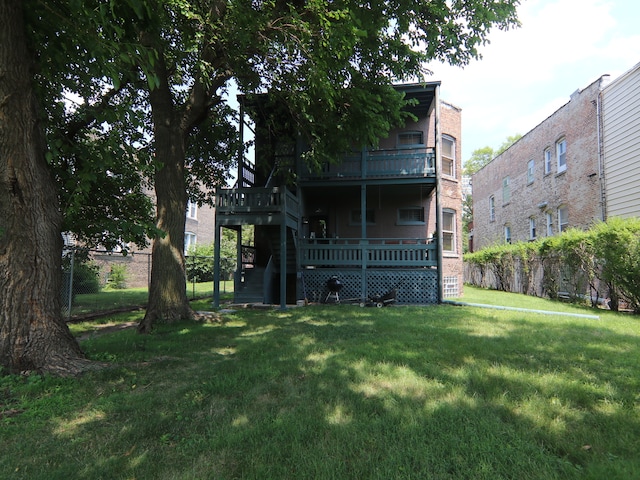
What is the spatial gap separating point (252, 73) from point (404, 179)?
6202mm

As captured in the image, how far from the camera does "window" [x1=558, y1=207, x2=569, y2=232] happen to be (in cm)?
1531

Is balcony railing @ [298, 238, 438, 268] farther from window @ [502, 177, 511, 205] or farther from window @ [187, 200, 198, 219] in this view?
window @ [187, 200, 198, 219]

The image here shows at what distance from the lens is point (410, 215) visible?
13945 mm

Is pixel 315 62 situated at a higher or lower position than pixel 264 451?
higher

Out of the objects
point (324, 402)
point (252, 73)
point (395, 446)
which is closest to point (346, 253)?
point (252, 73)

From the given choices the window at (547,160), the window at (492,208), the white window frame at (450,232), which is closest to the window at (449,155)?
the white window frame at (450,232)

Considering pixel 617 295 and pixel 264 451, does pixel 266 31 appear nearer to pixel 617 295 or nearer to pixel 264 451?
pixel 264 451

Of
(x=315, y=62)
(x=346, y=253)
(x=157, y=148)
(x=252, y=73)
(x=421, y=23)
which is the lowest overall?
(x=346, y=253)

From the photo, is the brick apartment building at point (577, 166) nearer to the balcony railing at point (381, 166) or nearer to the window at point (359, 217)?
the balcony railing at point (381, 166)

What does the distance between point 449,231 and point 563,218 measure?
253 inches

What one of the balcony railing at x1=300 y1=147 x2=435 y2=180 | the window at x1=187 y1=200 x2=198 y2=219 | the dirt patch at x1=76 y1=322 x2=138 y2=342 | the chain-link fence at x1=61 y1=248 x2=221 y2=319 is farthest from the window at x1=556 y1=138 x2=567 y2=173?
the window at x1=187 y1=200 x2=198 y2=219

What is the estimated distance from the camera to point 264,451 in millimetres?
2354

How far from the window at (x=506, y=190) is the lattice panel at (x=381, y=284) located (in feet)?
44.2

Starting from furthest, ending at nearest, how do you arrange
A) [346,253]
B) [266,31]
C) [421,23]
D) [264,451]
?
1. [346,253]
2. [421,23]
3. [266,31]
4. [264,451]
